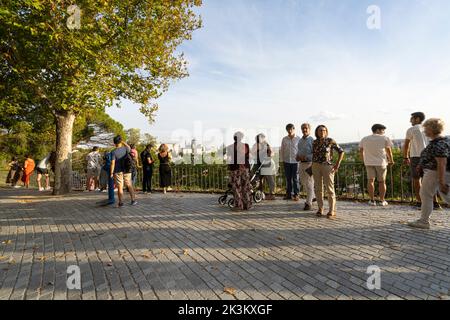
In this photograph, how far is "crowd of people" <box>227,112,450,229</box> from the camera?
4.84 metres

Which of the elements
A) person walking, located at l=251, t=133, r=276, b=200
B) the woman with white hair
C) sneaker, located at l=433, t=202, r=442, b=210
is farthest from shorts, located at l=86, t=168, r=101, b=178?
sneaker, located at l=433, t=202, r=442, b=210

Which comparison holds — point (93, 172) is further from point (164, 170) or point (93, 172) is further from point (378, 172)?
point (378, 172)

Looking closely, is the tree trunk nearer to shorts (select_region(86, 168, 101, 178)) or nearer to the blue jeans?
shorts (select_region(86, 168, 101, 178))

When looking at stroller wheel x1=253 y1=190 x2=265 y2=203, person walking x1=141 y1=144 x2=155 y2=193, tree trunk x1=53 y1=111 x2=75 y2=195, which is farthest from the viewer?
tree trunk x1=53 y1=111 x2=75 y2=195

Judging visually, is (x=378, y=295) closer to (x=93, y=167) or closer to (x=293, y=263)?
(x=293, y=263)

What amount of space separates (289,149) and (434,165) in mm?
4065

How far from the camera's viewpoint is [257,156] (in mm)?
8773

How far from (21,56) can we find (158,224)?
8504 millimetres

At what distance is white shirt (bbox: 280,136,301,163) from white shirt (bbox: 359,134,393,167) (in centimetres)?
188

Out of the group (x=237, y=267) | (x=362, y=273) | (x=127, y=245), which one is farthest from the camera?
(x=127, y=245)

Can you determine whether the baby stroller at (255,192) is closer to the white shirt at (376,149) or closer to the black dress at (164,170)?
the white shirt at (376,149)
